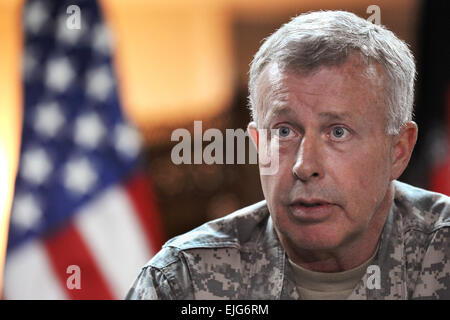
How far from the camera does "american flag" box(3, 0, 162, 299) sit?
294cm

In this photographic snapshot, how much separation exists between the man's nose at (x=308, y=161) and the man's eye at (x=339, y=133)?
0.14 feet

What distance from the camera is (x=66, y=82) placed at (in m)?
3.07

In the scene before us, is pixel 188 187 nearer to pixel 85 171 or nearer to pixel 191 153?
pixel 191 153

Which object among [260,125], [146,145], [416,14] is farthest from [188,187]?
[260,125]

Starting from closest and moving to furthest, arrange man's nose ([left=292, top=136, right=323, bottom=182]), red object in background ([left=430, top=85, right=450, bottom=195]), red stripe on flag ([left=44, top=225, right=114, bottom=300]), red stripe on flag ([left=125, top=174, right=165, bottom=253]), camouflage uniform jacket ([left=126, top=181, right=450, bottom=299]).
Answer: man's nose ([left=292, top=136, right=323, bottom=182]), camouflage uniform jacket ([left=126, top=181, right=450, bottom=299]), red stripe on flag ([left=44, top=225, right=114, bottom=300]), red stripe on flag ([left=125, top=174, right=165, bottom=253]), red object in background ([left=430, top=85, right=450, bottom=195])

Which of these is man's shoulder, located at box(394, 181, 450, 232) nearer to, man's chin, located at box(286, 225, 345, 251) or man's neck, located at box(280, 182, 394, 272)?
man's neck, located at box(280, 182, 394, 272)

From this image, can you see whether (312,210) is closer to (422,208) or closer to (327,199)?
(327,199)

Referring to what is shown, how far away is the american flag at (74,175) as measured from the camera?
2.94m

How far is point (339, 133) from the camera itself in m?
1.56

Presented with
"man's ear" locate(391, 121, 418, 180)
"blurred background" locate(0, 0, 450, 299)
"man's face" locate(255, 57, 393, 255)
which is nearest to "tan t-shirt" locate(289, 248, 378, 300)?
"man's face" locate(255, 57, 393, 255)

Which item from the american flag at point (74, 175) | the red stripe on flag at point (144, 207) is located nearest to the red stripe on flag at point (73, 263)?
the american flag at point (74, 175)

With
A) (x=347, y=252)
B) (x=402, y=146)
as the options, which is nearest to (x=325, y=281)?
(x=347, y=252)

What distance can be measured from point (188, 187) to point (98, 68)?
1261mm

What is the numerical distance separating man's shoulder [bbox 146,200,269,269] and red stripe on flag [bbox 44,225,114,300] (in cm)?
126
